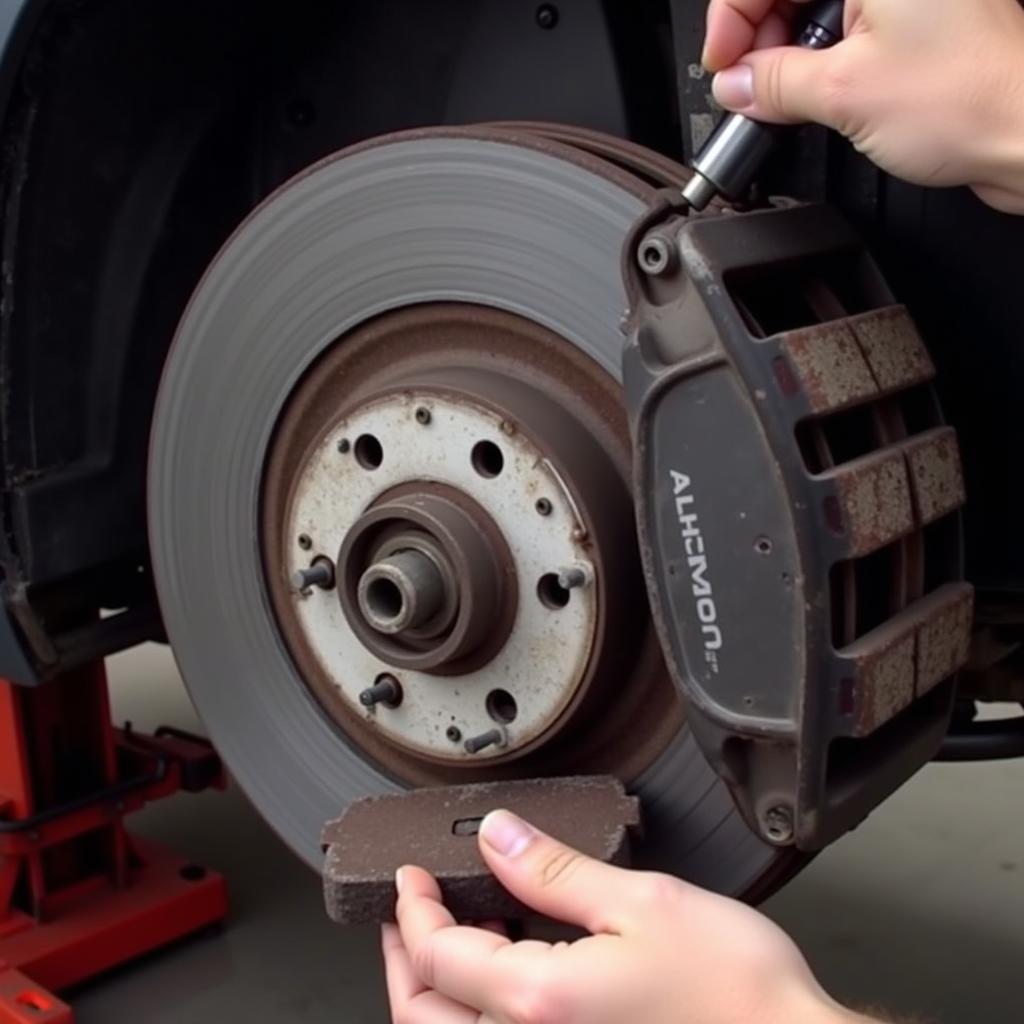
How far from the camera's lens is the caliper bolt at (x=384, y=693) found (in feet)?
3.16

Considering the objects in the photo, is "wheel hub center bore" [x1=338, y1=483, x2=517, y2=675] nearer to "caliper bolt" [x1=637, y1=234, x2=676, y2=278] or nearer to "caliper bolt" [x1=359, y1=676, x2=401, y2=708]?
"caliper bolt" [x1=359, y1=676, x2=401, y2=708]

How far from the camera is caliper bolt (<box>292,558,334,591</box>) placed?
97 cm

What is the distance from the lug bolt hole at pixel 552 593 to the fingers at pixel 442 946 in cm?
17

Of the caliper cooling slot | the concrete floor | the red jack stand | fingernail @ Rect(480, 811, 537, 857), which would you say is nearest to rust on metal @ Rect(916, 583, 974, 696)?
the caliper cooling slot

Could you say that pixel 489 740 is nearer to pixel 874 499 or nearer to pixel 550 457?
pixel 550 457

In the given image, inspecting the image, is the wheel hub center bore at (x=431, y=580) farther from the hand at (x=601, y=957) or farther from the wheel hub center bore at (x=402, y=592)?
the hand at (x=601, y=957)

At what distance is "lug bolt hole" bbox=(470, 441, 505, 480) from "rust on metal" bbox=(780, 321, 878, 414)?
22cm

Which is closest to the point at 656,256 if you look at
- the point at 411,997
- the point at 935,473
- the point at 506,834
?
the point at 935,473

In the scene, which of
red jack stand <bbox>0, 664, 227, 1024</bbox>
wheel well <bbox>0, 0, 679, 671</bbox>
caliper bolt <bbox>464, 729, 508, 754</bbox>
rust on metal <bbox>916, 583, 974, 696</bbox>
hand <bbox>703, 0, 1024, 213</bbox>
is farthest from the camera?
red jack stand <bbox>0, 664, 227, 1024</bbox>

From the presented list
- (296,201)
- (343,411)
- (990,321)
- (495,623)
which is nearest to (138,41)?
(296,201)

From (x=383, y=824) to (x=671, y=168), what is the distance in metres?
0.43

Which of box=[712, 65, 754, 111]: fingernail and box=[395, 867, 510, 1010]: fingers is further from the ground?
box=[712, 65, 754, 111]: fingernail

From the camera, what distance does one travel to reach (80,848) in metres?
1.55

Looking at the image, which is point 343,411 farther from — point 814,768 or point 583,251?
point 814,768
